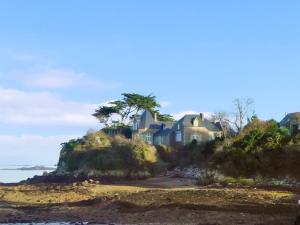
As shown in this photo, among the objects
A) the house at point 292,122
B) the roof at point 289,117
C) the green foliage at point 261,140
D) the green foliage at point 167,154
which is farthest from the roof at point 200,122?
the green foliage at point 261,140

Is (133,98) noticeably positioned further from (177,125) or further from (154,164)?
(154,164)

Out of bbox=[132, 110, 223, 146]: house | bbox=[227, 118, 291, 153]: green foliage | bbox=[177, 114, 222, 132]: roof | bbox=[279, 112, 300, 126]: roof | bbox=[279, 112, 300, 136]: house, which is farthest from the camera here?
bbox=[177, 114, 222, 132]: roof

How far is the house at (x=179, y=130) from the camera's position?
79.9 m

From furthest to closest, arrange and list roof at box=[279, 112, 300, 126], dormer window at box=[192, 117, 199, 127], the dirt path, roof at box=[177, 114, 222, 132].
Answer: dormer window at box=[192, 117, 199, 127], roof at box=[177, 114, 222, 132], roof at box=[279, 112, 300, 126], the dirt path

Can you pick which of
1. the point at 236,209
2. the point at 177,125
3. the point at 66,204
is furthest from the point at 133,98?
the point at 236,209

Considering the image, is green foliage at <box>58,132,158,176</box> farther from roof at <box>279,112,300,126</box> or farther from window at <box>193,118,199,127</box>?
roof at <box>279,112,300,126</box>

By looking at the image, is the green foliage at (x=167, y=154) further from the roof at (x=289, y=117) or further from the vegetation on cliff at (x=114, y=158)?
the roof at (x=289, y=117)

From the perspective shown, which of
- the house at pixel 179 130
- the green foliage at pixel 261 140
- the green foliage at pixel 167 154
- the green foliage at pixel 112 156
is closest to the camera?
the green foliage at pixel 261 140

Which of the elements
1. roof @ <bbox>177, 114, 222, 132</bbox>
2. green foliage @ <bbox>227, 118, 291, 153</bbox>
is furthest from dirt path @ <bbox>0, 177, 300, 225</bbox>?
roof @ <bbox>177, 114, 222, 132</bbox>

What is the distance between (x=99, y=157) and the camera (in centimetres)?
6762

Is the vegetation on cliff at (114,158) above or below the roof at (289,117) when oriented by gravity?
below

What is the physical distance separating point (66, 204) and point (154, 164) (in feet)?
103

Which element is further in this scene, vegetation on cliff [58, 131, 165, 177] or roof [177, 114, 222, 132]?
roof [177, 114, 222, 132]

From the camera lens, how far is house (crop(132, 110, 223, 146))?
7988 cm
